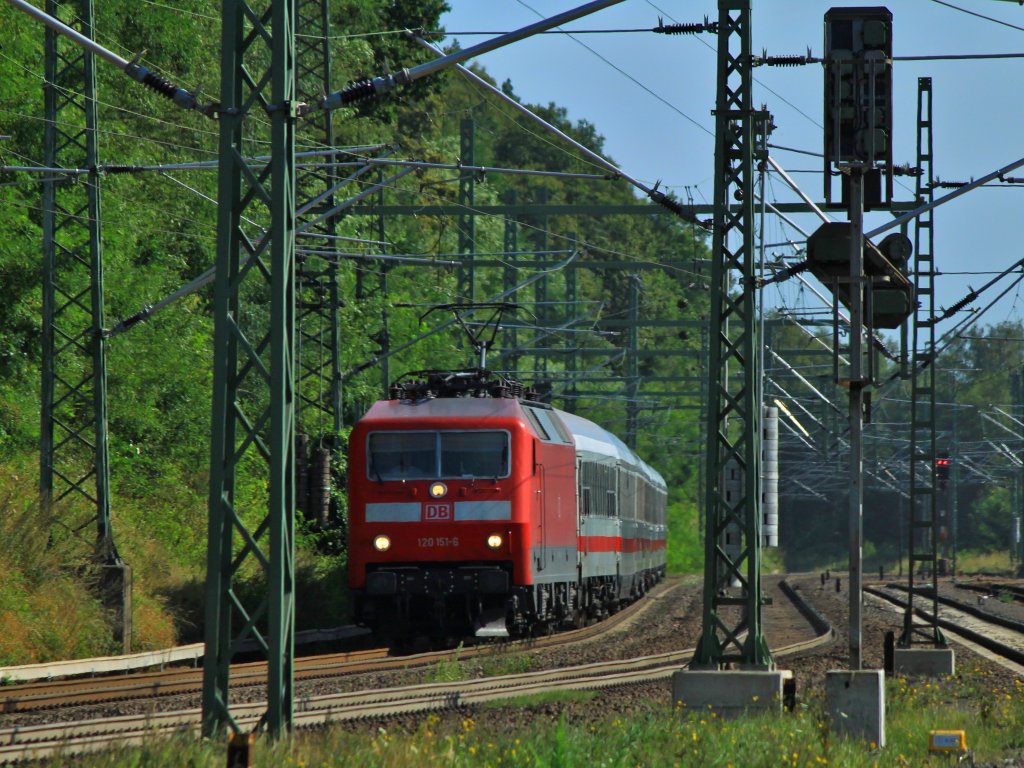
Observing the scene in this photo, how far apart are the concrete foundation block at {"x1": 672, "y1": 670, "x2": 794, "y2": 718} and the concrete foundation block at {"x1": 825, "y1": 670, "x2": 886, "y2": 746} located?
1774 mm

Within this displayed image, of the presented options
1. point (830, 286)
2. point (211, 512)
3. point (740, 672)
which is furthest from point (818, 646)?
point (211, 512)

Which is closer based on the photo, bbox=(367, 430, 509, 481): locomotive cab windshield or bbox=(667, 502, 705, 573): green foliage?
bbox=(367, 430, 509, 481): locomotive cab windshield

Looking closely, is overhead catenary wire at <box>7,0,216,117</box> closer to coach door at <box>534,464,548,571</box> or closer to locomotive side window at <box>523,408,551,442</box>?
locomotive side window at <box>523,408,551,442</box>

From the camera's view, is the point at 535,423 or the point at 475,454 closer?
the point at 475,454

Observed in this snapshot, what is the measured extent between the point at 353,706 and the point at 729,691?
11.0 ft

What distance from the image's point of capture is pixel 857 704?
13.2 m

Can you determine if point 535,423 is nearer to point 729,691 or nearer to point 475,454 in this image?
point 475,454

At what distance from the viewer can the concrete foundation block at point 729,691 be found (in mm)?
15070

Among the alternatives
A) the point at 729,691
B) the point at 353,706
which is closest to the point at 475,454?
the point at 353,706

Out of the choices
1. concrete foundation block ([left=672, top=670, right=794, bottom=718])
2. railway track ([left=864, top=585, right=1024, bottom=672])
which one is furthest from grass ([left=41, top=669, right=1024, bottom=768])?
railway track ([left=864, top=585, right=1024, bottom=672])

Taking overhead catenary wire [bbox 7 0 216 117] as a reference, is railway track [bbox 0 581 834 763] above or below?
below

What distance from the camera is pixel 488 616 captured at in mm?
22406

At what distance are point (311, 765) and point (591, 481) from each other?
17909 millimetres

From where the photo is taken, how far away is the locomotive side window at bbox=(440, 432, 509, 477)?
866 inches
